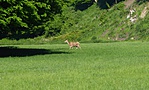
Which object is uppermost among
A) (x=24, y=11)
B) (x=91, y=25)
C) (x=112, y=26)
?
(x=24, y=11)

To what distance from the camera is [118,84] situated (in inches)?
657

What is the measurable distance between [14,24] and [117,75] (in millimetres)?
18370

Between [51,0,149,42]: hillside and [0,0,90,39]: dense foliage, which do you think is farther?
[51,0,149,42]: hillside

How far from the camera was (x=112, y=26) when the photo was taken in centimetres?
8956

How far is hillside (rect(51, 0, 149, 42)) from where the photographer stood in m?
85.0

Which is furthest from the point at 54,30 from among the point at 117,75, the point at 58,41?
the point at 117,75

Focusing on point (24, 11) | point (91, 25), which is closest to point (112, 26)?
point (91, 25)

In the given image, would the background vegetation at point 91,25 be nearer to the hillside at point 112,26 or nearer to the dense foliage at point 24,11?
the hillside at point 112,26

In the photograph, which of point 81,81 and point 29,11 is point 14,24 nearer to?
point 29,11

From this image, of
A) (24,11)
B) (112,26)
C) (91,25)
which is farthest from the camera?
(91,25)

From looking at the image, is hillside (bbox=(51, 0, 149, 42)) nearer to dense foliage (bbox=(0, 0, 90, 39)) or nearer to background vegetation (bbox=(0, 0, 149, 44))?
background vegetation (bbox=(0, 0, 149, 44))

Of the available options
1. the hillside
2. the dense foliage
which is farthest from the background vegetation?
the dense foliage

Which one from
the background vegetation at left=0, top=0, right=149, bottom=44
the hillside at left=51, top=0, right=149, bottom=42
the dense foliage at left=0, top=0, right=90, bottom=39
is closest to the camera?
the dense foliage at left=0, top=0, right=90, bottom=39

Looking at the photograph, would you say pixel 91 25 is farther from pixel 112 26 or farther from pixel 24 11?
pixel 24 11
